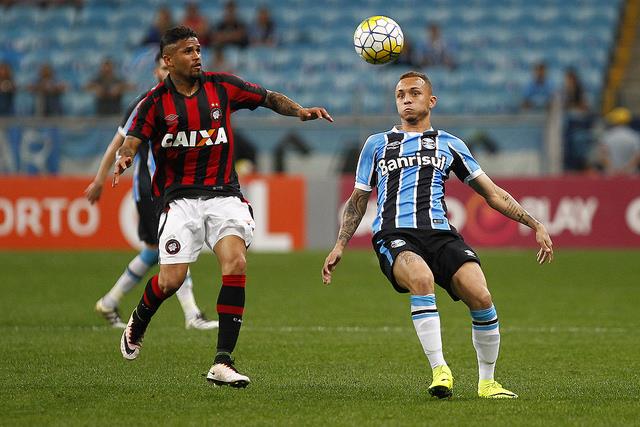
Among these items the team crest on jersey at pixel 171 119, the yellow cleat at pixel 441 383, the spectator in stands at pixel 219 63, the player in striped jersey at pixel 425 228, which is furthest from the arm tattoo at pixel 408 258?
the spectator in stands at pixel 219 63

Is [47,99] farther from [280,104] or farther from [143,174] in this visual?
[280,104]

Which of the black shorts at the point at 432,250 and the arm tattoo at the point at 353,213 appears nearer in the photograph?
the black shorts at the point at 432,250

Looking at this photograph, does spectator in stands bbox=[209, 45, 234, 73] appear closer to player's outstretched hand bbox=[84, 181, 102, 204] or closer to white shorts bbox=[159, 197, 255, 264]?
player's outstretched hand bbox=[84, 181, 102, 204]

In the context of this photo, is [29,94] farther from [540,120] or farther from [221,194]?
[221,194]

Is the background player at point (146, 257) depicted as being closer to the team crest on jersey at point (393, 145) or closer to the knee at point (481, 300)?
the team crest on jersey at point (393, 145)

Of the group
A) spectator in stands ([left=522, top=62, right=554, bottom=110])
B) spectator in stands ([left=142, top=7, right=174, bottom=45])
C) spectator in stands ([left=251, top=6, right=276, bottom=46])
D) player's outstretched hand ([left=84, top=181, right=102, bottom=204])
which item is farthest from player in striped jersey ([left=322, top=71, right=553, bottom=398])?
spectator in stands ([left=251, top=6, right=276, bottom=46])

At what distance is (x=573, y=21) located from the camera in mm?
24500

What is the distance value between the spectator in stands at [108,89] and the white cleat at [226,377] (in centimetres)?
1285

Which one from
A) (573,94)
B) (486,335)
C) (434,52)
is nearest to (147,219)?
(486,335)

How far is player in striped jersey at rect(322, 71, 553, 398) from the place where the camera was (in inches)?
263

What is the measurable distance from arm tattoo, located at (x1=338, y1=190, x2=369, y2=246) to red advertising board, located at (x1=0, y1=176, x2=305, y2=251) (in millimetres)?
11232

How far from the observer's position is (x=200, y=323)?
33.6ft

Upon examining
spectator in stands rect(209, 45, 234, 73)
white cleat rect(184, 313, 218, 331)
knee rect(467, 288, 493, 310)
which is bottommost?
white cleat rect(184, 313, 218, 331)

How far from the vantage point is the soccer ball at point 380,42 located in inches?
314
